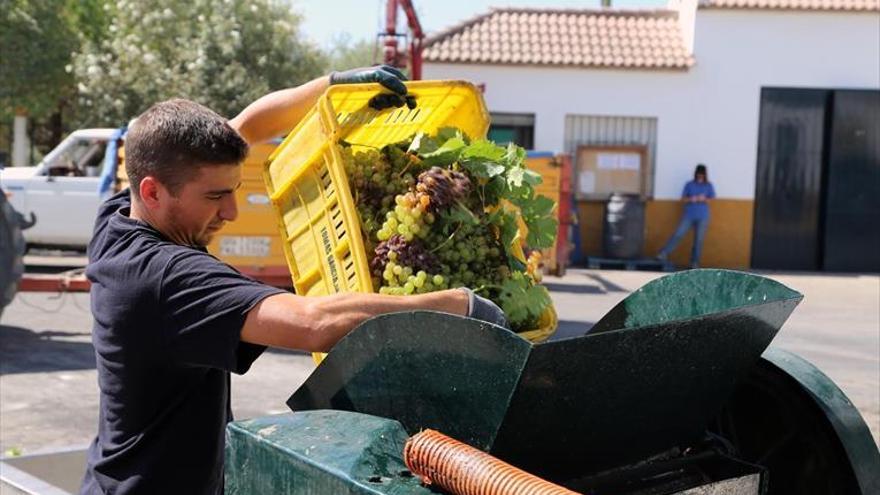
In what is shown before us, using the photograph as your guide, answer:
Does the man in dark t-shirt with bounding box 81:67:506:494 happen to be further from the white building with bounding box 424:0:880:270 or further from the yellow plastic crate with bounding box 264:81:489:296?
the white building with bounding box 424:0:880:270

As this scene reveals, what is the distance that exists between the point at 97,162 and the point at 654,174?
977 cm

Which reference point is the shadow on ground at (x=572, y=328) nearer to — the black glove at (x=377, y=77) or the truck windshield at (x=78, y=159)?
the black glove at (x=377, y=77)

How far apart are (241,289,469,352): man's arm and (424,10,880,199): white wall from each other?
1689 cm

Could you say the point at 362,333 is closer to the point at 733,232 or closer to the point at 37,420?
the point at 37,420

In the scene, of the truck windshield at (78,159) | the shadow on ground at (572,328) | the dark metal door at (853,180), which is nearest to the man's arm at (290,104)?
the shadow on ground at (572,328)

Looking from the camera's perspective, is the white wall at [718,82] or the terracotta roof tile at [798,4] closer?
the terracotta roof tile at [798,4]

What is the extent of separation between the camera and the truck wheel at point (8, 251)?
8.43 meters

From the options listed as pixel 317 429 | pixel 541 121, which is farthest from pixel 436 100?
pixel 541 121

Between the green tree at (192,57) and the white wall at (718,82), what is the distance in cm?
710

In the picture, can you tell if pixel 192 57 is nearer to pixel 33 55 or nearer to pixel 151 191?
pixel 33 55

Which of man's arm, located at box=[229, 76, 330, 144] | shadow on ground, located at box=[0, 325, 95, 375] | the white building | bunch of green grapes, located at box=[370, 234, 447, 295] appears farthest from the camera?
the white building

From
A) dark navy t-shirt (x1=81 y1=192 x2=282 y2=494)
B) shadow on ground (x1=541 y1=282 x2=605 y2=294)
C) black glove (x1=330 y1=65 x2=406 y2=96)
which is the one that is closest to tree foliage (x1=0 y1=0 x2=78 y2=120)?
shadow on ground (x1=541 y1=282 x2=605 y2=294)

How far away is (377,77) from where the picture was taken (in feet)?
10.2

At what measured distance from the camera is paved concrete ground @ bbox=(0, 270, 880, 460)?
653 centimetres
